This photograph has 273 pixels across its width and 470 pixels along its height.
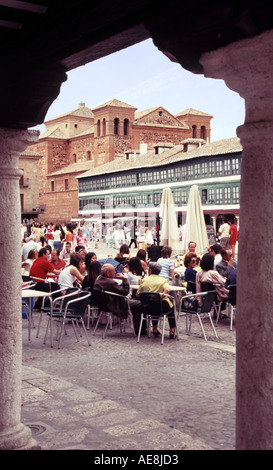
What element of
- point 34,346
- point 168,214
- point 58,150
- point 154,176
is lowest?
point 34,346

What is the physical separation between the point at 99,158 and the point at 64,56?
67.7 m

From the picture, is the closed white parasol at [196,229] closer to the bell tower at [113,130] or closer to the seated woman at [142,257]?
the seated woman at [142,257]

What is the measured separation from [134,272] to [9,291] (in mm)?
5916

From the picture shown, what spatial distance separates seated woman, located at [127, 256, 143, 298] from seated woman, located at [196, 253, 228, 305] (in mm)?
1004

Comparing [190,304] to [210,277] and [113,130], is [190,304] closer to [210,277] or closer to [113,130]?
[210,277]

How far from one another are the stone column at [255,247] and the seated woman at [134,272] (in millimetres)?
6803

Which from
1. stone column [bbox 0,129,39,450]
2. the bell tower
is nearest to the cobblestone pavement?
stone column [bbox 0,129,39,450]

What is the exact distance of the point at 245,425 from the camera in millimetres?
2469

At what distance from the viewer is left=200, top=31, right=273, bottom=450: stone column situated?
2.39m

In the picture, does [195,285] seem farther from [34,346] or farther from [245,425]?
[245,425]

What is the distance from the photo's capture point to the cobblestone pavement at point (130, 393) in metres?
4.26

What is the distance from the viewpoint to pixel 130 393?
215 inches

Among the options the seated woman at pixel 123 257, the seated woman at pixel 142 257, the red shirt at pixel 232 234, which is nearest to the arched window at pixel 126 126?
the red shirt at pixel 232 234
